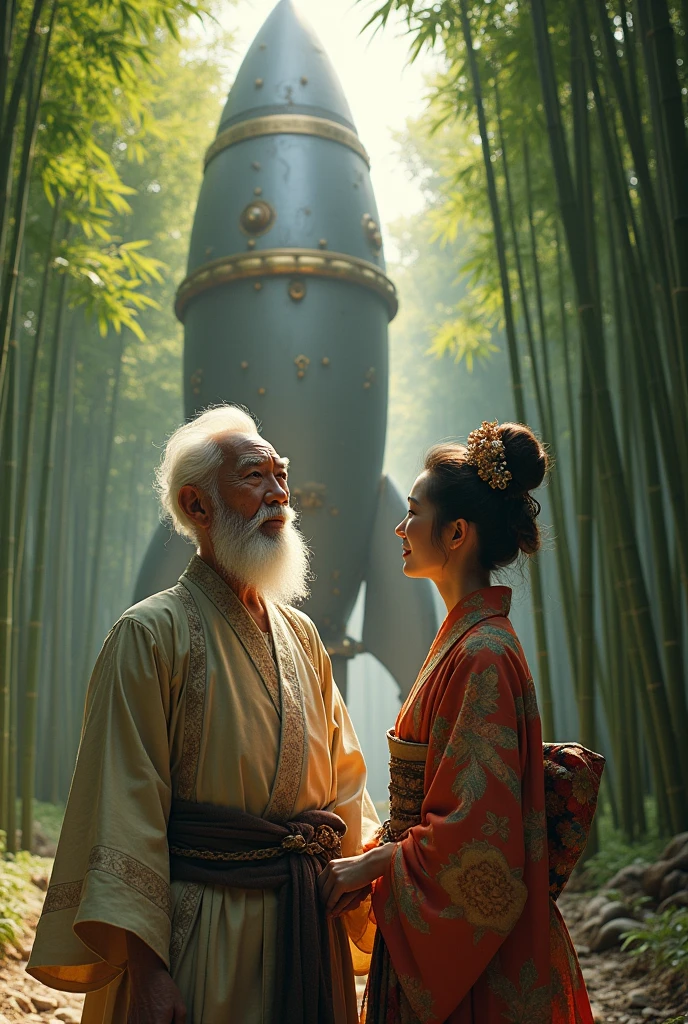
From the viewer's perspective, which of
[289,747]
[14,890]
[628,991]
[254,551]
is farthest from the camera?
[14,890]

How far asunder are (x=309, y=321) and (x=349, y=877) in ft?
9.15

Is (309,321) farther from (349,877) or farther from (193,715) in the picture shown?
(349,877)

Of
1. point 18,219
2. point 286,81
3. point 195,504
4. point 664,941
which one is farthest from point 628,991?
point 286,81

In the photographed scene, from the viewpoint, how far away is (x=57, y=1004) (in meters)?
2.72

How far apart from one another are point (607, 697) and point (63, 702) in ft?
15.9

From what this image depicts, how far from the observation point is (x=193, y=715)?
59.2 inches

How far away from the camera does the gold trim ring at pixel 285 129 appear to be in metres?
3.98

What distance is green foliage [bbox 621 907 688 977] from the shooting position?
2.63m

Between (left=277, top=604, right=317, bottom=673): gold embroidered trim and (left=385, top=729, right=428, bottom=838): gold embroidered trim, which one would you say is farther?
(left=277, top=604, right=317, bottom=673): gold embroidered trim

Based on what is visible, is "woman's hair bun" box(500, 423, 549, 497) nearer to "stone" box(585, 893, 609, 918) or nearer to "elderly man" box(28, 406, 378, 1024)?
"elderly man" box(28, 406, 378, 1024)

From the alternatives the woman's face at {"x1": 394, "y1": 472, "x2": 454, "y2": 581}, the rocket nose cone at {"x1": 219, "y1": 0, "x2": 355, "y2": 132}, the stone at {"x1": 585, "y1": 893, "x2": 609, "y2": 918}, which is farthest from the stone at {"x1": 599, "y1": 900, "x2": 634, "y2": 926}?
the rocket nose cone at {"x1": 219, "y1": 0, "x2": 355, "y2": 132}

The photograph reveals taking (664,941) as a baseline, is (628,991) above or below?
below

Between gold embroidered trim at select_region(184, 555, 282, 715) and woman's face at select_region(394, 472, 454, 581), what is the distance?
0.30 m

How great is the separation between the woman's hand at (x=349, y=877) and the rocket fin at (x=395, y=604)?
2.64 m
